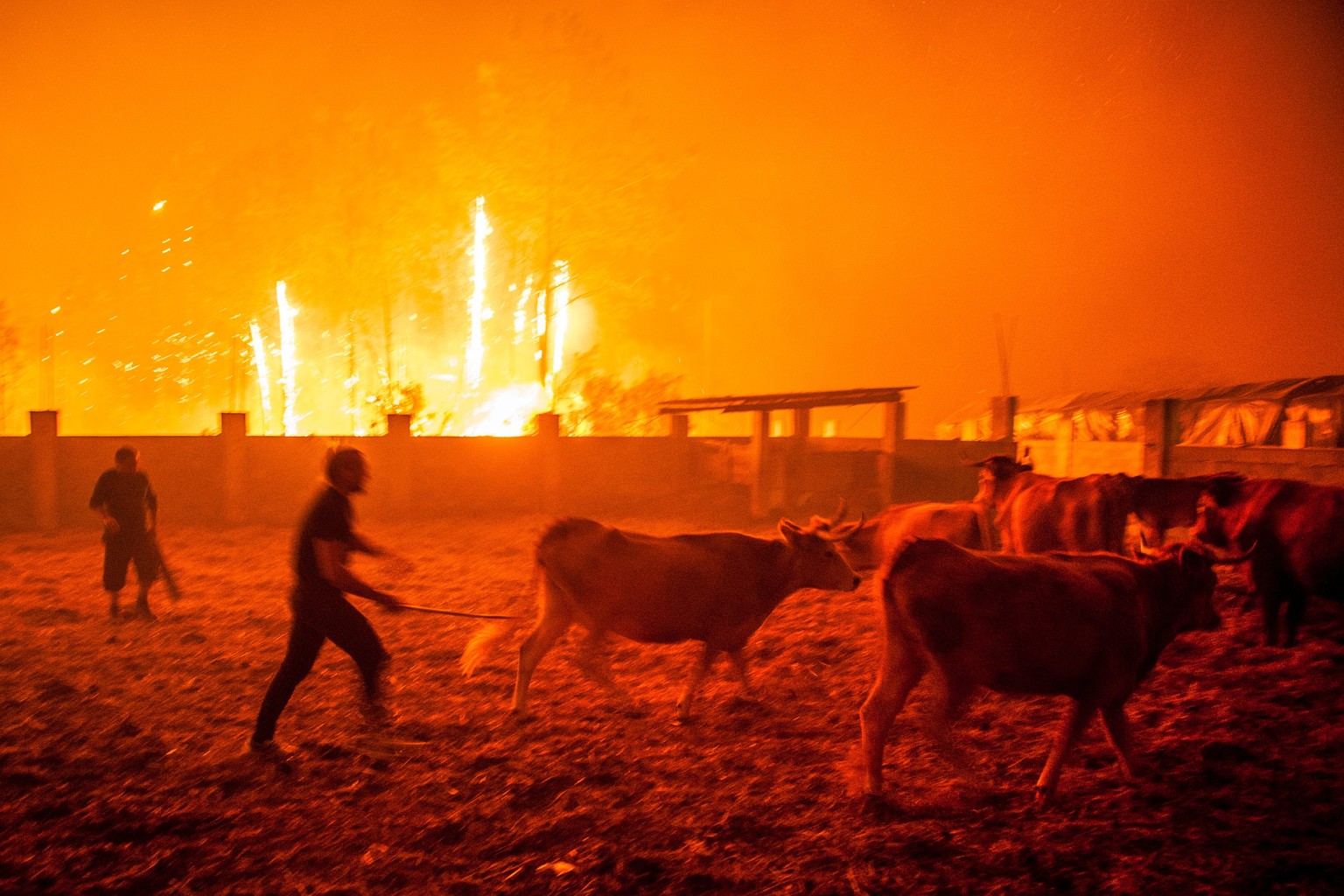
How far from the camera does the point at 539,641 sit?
649cm

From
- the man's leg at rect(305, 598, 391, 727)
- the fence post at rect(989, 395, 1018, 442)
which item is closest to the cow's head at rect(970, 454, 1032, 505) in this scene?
the man's leg at rect(305, 598, 391, 727)

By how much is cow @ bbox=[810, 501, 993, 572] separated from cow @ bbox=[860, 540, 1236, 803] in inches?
169

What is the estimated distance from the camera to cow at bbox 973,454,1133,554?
348 inches

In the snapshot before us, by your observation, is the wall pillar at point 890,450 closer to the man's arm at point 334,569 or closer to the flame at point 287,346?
the man's arm at point 334,569

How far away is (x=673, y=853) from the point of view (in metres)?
4.23

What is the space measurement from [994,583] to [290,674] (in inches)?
155

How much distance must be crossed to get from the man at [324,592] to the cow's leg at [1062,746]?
362 cm

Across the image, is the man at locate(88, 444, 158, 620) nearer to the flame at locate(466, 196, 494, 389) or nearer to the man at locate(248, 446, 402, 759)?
the man at locate(248, 446, 402, 759)

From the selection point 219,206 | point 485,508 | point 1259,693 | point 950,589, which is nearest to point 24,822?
point 950,589

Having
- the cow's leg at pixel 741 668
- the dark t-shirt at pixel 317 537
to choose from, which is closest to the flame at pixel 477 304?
the cow's leg at pixel 741 668

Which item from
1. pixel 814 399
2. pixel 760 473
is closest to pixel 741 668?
pixel 760 473

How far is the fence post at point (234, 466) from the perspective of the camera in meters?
19.5

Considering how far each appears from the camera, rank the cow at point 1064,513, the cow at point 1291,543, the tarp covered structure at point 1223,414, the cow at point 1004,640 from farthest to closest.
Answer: the tarp covered structure at point 1223,414
the cow at point 1064,513
the cow at point 1291,543
the cow at point 1004,640

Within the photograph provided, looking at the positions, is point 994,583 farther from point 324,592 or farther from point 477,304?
point 477,304
